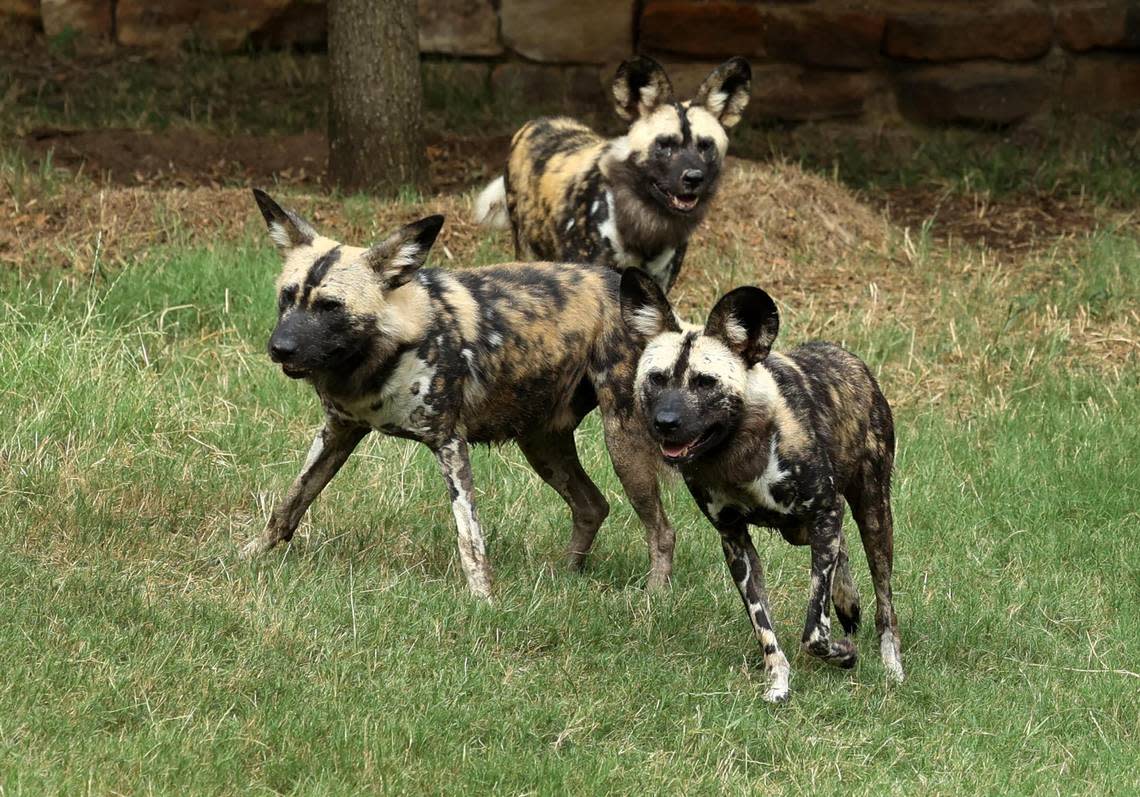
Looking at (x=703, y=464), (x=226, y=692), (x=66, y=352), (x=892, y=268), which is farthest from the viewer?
(x=892, y=268)

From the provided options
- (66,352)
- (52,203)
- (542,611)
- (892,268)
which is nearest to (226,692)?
(542,611)

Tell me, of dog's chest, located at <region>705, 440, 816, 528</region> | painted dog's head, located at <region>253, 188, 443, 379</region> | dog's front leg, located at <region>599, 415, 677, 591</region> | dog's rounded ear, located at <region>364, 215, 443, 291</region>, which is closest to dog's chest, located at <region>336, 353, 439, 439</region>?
painted dog's head, located at <region>253, 188, 443, 379</region>

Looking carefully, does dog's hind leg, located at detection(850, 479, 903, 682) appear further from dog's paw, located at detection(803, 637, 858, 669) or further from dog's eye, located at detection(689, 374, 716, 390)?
dog's eye, located at detection(689, 374, 716, 390)

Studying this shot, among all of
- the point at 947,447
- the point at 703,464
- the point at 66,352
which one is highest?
the point at 703,464

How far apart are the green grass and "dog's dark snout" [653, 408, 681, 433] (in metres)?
0.68

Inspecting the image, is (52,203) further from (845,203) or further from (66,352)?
(845,203)

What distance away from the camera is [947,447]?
20.9 feet

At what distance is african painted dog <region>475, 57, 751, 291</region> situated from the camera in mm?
6523

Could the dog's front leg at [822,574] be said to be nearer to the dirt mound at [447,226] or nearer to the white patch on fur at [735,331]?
the white patch on fur at [735,331]

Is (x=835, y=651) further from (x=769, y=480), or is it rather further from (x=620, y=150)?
(x=620, y=150)

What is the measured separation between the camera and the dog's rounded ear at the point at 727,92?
6719 mm

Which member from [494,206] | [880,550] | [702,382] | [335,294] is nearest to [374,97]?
[494,206]

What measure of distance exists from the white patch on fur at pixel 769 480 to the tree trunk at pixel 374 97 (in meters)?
4.38

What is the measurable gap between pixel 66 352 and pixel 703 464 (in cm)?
280
